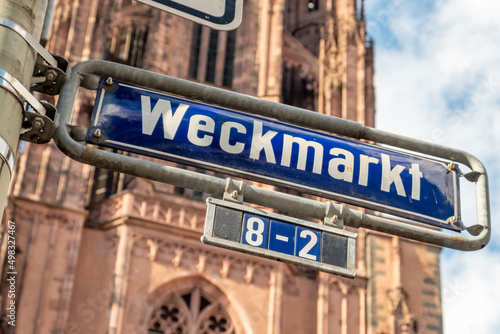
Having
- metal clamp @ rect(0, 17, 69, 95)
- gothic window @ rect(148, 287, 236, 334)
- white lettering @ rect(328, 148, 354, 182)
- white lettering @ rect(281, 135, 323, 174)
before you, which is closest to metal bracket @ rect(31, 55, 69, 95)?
metal clamp @ rect(0, 17, 69, 95)

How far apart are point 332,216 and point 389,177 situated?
0.47 meters

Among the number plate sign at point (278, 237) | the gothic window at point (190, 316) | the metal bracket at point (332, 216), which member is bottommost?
the number plate sign at point (278, 237)

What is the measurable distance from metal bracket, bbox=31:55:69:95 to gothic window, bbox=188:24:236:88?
2172 centimetres

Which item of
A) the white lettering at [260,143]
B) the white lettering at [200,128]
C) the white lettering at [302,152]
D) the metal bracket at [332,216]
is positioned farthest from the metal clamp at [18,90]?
the metal bracket at [332,216]

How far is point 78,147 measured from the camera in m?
4.28

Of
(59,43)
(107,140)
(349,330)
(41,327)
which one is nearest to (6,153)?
(107,140)

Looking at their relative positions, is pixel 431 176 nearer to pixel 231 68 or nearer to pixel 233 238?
pixel 233 238

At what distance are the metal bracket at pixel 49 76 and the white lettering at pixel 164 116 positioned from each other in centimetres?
47

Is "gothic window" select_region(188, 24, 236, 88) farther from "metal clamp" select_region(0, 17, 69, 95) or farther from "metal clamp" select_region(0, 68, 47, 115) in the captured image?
"metal clamp" select_region(0, 68, 47, 115)

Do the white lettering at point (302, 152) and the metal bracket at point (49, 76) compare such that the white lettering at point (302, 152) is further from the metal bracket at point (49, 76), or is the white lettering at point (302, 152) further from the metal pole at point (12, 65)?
the metal pole at point (12, 65)

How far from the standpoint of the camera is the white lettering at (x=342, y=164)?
15.5 ft

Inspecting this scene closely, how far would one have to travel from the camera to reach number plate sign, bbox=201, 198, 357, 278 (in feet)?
14.1

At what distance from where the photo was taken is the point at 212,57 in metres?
27.1

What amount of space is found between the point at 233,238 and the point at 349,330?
19045 mm
